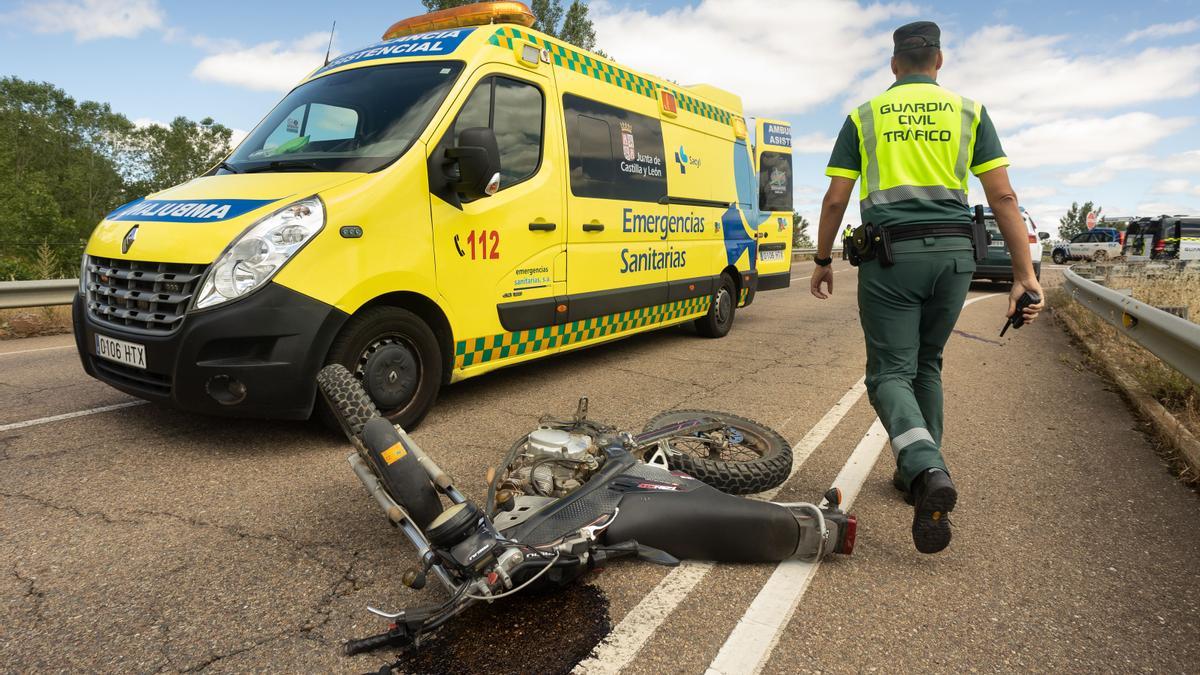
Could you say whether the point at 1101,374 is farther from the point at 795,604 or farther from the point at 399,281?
the point at 399,281

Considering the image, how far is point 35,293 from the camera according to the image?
7188mm

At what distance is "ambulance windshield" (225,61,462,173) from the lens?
3.87 meters

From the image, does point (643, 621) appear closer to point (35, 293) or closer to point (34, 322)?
point (35, 293)

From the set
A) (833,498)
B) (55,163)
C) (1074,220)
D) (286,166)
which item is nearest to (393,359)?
(286,166)

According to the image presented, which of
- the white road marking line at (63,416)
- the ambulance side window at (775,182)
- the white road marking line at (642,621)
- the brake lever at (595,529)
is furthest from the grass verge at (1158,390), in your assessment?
the white road marking line at (63,416)

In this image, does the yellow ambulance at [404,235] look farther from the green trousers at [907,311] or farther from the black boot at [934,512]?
the black boot at [934,512]

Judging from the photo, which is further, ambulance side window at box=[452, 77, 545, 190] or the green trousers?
ambulance side window at box=[452, 77, 545, 190]

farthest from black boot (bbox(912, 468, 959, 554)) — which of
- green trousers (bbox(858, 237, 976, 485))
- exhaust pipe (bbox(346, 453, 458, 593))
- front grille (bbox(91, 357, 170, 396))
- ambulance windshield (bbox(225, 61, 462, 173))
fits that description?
front grille (bbox(91, 357, 170, 396))

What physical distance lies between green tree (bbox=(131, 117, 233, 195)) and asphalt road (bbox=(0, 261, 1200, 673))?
211ft

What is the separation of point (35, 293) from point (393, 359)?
5.81 metres

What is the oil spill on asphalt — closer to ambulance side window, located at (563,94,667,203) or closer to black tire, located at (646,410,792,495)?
black tire, located at (646,410,792,495)

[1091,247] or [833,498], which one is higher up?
[1091,247]

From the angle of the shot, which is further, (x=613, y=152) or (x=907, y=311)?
(x=613, y=152)

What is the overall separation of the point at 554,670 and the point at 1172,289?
10651 mm
